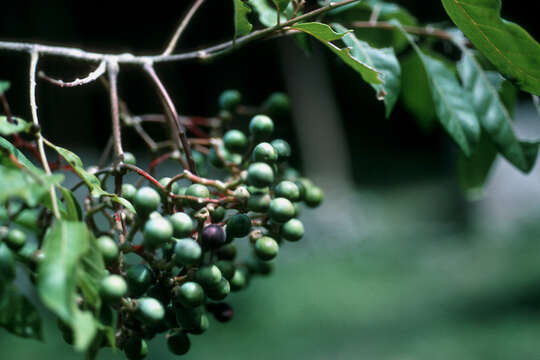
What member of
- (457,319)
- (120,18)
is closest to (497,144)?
(457,319)

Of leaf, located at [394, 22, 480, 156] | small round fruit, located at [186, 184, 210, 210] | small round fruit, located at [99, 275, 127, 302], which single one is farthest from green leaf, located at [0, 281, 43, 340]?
leaf, located at [394, 22, 480, 156]

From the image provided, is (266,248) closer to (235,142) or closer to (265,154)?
(265,154)

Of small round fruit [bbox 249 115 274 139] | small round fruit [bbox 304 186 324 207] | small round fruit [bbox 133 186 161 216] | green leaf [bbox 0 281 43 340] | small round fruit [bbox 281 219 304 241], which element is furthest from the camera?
small round fruit [bbox 304 186 324 207]

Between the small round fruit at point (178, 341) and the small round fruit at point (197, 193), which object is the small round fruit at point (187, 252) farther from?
the small round fruit at point (178, 341)

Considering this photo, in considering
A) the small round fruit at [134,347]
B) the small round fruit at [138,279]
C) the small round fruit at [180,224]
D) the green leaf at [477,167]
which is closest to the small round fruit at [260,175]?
the small round fruit at [180,224]

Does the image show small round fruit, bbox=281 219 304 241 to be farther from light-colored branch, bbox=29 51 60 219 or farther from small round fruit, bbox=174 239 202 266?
light-colored branch, bbox=29 51 60 219

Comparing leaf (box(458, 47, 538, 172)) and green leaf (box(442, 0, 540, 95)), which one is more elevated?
green leaf (box(442, 0, 540, 95))
